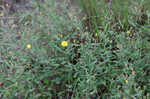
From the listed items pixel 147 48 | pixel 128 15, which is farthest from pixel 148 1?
pixel 147 48

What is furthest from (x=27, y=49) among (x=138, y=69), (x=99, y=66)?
(x=138, y=69)

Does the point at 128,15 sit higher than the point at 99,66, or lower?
higher

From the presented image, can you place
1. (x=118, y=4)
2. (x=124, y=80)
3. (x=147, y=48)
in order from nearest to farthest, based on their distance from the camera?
(x=124, y=80) < (x=147, y=48) < (x=118, y=4)

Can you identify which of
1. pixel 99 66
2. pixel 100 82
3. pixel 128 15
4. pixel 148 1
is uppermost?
pixel 148 1

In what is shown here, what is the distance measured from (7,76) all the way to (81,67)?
72 cm

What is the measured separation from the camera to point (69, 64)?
201cm

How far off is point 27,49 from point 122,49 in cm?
90

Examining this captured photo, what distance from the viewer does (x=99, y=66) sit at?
205 centimetres

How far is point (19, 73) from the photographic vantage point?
1848 millimetres

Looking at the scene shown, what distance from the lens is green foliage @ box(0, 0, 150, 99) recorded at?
6.16ft

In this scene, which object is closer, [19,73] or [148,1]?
[19,73]

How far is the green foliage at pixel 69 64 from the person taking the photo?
1878 mm

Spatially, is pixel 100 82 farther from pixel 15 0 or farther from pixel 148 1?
pixel 15 0

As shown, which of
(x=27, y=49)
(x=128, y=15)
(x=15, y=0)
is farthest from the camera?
(x=15, y=0)
